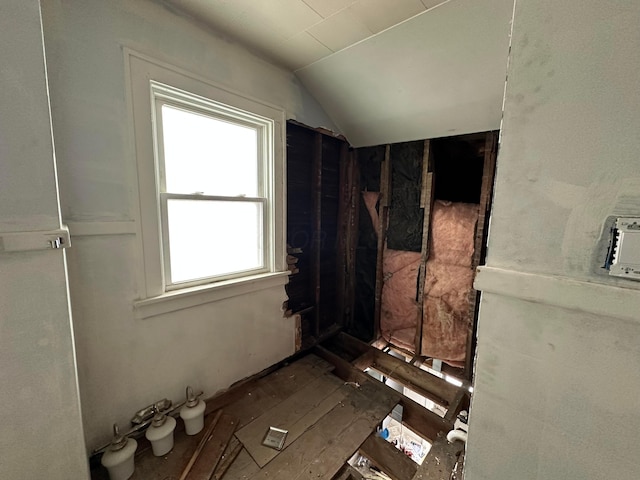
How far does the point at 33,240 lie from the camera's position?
0.86 m

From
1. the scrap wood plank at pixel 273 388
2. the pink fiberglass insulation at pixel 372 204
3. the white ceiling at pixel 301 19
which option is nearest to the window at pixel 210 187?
the white ceiling at pixel 301 19

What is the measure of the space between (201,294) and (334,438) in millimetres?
1207

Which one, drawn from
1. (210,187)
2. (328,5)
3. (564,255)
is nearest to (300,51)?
(328,5)

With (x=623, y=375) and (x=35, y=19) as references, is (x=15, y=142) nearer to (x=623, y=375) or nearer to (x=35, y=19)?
(x=35, y=19)

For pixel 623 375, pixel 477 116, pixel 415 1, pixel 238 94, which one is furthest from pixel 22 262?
pixel 477 116

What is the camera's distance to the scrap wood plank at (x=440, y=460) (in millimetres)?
1272

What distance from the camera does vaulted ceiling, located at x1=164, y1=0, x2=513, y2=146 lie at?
4.40ft

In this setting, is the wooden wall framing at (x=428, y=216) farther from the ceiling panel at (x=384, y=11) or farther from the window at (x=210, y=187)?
the window at (x=210, y=187)

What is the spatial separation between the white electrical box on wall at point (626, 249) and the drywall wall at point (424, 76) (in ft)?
4.59

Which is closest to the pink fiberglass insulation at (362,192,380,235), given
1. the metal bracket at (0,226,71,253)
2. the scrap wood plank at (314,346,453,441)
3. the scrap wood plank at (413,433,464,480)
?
the scrap wood plank at (314,346,453,441)

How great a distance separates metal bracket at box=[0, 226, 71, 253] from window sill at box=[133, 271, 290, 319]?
563mm

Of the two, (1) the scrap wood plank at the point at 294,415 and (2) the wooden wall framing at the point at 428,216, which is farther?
(2) the wooden wall framing at the point at 428,216

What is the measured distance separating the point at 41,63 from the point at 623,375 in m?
1.89

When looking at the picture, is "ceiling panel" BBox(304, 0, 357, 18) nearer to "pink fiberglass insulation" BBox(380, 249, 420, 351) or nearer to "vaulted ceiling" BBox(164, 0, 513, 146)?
"vaulted ceiling" BBox(164, 0, 513, 146)
